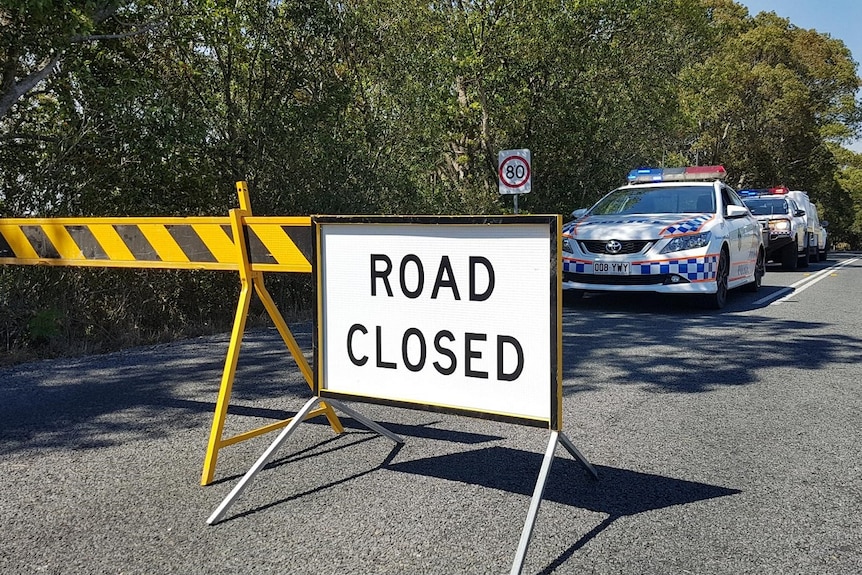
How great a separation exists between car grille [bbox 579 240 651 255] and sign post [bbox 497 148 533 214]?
4.47 m

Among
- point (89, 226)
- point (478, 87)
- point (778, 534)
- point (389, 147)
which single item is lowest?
point (778, 534)

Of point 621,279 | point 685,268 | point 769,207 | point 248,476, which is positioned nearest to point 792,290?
point 685,268

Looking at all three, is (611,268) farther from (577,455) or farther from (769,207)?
(769,207)

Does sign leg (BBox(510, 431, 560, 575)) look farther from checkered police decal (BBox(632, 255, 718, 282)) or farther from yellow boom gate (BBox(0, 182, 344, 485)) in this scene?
checkered police decal (BBox(632, 255, 718, 282))

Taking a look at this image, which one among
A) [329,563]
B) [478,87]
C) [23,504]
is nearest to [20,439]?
[23,504]

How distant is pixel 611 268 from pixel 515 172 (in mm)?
5211

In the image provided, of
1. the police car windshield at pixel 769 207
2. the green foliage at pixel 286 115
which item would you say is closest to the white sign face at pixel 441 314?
the green foliage at pixel 286 115

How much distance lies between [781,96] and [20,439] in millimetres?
41873

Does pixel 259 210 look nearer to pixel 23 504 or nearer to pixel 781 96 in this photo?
pixel 23 504

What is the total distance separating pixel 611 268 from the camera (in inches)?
390

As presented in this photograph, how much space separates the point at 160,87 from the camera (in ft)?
33.1

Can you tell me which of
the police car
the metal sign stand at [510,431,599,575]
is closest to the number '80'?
the police car

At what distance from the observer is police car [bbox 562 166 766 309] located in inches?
384

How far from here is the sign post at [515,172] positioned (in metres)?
14.5
